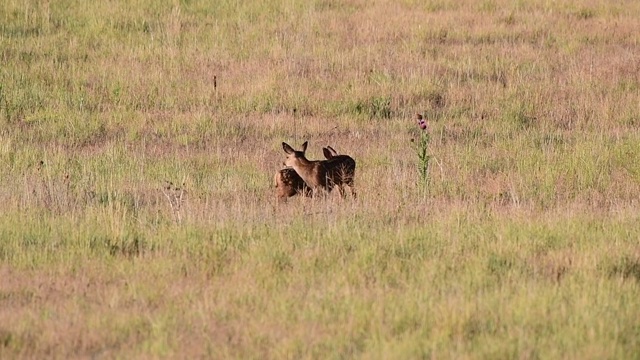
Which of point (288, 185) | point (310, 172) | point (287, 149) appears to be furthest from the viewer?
point (287, 149)

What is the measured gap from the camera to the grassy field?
20.5 ft

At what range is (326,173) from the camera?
981 cm

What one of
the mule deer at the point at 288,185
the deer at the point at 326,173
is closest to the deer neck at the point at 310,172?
the deer at the point at 326,173

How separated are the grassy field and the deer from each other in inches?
10.5

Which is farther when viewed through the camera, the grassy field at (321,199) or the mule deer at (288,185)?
the mule deer at (288,185)

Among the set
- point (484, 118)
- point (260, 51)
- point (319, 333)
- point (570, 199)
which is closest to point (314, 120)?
point (484, 118)

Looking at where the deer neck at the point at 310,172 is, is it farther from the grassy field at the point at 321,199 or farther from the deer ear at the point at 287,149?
the grassy field at the point at 321,199

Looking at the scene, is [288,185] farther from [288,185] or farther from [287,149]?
[287,149]

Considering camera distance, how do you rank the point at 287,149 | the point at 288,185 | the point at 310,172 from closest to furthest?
1. the point at 288,185
2. the point at 310,172
3. the point at 287,149

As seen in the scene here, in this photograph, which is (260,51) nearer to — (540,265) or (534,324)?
(540,265)

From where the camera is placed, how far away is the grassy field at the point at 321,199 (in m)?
6.24

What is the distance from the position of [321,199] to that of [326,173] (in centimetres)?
21

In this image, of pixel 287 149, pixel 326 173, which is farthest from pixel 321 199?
pixel 287 149

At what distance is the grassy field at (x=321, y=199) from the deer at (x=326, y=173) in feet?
Result: 0.87
